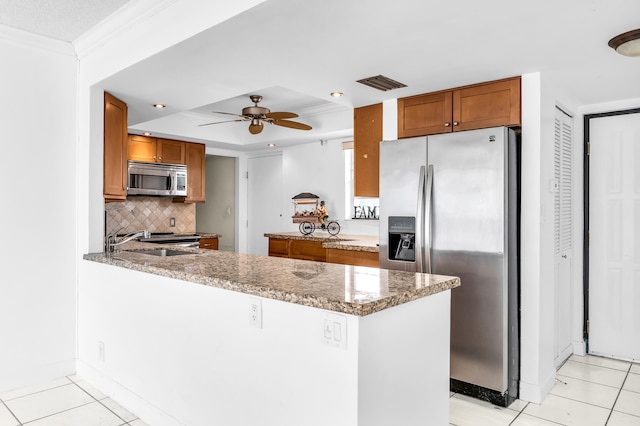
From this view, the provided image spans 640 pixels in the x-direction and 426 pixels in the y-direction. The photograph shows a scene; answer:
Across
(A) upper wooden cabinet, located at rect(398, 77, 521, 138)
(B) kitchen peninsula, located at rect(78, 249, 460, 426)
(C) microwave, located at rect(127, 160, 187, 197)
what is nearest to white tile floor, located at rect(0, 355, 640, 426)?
(B) kitchen peninsula, located at rect(78, 249, 460, 426)

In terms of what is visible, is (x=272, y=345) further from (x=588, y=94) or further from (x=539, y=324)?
(x=588, y=94)

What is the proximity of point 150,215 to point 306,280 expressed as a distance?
4687 millimetres

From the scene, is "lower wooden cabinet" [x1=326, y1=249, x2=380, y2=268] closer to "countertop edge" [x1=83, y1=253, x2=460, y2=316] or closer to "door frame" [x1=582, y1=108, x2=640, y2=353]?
"countertop edge" [x1=83, y1=253, x2=460, y2=316]

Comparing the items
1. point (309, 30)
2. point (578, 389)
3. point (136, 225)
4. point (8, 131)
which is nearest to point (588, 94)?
point (578, 389)

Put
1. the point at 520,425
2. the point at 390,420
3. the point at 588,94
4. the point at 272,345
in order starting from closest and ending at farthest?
1. the point at 390,420
2. the point at 272,345
3. the point at 520,425
4. the point at 588,94

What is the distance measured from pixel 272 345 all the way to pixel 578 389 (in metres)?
2.46

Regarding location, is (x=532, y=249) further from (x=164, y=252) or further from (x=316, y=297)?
(x=164, y=252)

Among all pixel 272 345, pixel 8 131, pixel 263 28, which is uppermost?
pixel 263 28

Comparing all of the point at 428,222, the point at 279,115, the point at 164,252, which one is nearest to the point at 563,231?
the point at 428,222

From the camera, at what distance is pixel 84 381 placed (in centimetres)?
309

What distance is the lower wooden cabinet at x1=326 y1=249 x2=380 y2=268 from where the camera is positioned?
3.76 metres

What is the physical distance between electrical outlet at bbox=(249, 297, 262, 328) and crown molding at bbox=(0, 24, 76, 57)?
2.54 metres

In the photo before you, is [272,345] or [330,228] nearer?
[272,345]

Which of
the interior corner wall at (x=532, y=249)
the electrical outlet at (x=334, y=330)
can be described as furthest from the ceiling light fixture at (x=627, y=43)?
the electrical outlet at (x=334, y=330)
